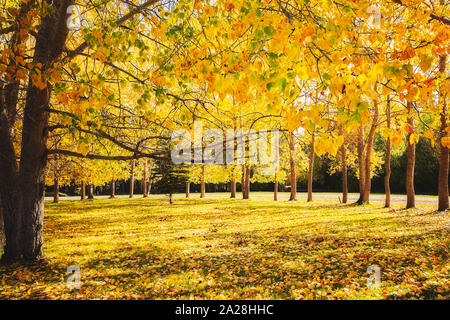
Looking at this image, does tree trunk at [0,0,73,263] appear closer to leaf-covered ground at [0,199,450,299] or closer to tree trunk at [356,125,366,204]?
leaf-covered ground at [0,199,450,299]

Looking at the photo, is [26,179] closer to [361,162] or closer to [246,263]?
[246,263]

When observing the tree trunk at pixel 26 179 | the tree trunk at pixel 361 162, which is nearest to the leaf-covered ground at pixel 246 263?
the tree trunk at pixel 26 179

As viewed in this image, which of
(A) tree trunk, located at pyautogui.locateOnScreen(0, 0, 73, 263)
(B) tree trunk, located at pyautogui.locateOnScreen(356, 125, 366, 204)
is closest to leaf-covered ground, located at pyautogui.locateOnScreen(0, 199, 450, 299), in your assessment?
(A) tree trunk, located at pyautogui.locateOnScreen(0, 0, 73, 263)

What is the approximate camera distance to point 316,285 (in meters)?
4.77

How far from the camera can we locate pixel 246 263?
20.5 feet

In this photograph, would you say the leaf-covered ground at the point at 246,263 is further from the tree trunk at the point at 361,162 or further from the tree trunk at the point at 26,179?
the tree trunk at the point at 361,162

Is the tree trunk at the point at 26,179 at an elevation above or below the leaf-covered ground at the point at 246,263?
above

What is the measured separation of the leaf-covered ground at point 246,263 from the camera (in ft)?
15.2

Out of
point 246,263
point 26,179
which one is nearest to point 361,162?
point 246,263

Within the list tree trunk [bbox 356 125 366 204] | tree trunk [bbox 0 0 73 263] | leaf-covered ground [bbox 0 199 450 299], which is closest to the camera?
leaf-covered ground [bbox 0 199 450 299]

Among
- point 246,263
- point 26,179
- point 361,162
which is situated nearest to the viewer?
point 26,179

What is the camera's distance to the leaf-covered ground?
15.2 feet
